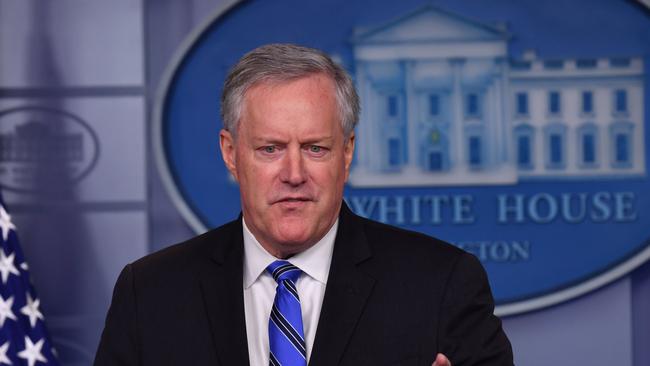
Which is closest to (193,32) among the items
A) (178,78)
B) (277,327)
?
(178,78)

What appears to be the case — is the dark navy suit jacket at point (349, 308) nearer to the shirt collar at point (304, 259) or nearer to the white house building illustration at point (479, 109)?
the shirt collar at point (304, 259)

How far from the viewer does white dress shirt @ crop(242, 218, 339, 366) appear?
5.58 feet

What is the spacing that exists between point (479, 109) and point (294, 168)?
4.92 ft

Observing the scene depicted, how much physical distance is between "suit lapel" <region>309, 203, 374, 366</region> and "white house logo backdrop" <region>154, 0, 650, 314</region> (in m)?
1.22

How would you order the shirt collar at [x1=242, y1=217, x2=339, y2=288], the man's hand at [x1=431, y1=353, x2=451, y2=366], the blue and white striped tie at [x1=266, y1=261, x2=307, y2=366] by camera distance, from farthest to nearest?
the shirt collar at [x1=242, y1=217, x2=339, y2=288], the blue and white striped tie at [x1=266, y1=261, x2=307, y2=366], the man's hand at [x1=431, y1=353, x2=451, y2=366]

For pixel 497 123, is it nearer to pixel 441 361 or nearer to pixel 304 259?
pixel 304 259

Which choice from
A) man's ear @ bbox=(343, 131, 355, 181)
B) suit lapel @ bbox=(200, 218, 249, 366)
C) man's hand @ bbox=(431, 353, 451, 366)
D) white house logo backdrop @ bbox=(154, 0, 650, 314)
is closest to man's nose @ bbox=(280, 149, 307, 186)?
man's ear @ bbox=(343, 131, 355, 181)

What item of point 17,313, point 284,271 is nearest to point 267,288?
point 284,271

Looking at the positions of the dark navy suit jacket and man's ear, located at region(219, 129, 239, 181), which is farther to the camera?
man's ear, located at region(219, 129, 239, 181)

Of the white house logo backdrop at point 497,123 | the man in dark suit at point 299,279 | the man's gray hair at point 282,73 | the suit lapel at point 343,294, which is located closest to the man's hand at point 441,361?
the man in dark suit at point 299,279

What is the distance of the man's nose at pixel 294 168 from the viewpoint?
1.62 m

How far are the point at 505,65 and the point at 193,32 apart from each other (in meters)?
0.99

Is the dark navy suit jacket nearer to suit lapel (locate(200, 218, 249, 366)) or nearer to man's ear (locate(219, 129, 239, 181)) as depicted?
suit lapel (locate(200, 218, 249, 366))

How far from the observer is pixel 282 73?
1.65 meters
